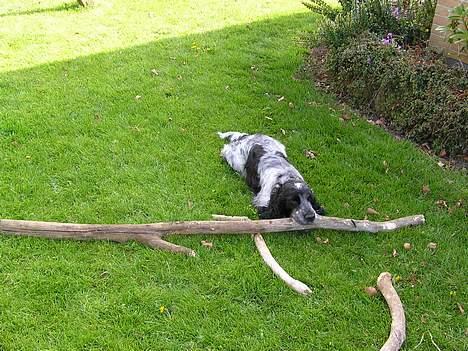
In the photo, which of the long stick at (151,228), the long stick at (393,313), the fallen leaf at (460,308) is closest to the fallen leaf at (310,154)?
the long stick at (151,228)

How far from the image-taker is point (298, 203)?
4.54 m

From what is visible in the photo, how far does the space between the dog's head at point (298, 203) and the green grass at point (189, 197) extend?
20 cm

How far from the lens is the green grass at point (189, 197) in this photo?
12.3 feet

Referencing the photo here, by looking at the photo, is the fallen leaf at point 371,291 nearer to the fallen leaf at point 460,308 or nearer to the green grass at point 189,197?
the green grass at point 189,197

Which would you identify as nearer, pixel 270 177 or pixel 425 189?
pixel 270 177

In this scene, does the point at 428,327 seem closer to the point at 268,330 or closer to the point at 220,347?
the point at 268,330

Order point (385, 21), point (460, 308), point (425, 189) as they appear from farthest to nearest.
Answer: point (385, 21), point (425, 189), point (460, 308)

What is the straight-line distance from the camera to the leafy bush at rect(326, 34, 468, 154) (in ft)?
18.6

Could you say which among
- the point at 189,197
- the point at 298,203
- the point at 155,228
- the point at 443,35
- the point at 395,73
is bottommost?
the point at 189,197

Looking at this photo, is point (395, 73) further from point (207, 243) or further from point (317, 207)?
point (207, 243)

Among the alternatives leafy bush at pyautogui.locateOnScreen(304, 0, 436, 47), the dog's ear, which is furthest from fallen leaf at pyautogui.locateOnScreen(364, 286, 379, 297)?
leafy bush at pyautogui.locateOnScreen(304, 0, 436, 47)

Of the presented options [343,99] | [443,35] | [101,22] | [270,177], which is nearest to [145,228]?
[270,177]

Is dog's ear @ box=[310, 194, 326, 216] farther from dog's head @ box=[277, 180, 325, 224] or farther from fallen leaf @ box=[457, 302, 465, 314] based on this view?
fallen leaf @ box=[457, 302, 465, 314]

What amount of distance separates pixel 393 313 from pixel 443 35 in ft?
13.2
